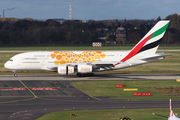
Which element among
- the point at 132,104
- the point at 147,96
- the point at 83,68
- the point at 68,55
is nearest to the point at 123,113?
the point at 132,104

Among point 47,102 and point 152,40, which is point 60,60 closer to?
point 152,40

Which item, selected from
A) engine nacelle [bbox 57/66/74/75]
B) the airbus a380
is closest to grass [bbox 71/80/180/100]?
engine nacelle [bbox 57/66/74/75]

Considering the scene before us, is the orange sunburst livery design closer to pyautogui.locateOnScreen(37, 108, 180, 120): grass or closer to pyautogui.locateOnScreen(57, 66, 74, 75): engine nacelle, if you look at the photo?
pyautogui.locateOnScreen(57, 66, 74, 75): engine nacelle

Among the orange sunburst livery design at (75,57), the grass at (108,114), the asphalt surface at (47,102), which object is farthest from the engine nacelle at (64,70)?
the grass at (108,114)

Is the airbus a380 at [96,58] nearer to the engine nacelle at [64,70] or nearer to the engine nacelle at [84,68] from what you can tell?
the engine nacelle at [84,68]

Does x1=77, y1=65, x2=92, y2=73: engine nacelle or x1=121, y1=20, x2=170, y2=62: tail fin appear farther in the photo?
x1=121, y1=20, x2=170, y2=62: tail fin

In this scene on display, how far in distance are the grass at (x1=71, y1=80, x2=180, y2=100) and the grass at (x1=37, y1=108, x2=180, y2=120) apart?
6.76 meters

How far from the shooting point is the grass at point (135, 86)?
1502 inches

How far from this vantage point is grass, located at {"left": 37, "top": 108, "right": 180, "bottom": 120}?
2748 centimetres

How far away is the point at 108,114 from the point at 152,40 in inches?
1183

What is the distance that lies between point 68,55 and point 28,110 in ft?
86.3

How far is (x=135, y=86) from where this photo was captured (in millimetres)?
45594

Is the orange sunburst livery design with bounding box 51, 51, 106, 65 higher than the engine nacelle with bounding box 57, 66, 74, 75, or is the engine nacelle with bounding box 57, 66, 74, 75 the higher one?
the orange sunburst livery design with bounding box 51, 51, 106, 65

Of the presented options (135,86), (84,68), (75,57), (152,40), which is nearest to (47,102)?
(135,86)
